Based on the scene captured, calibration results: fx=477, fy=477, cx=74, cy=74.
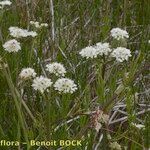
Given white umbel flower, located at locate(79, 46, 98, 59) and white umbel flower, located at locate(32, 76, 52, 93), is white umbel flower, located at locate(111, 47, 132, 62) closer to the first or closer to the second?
white umbel flower, located at locate(79, 46, 98, 59)

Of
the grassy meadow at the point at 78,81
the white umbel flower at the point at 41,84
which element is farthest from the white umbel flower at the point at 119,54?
the white umbel flower at the point at 41,84

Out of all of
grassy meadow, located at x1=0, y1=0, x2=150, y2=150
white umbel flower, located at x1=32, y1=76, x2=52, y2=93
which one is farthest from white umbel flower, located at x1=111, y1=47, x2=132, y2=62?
white umbel flower, located at x1=32, y1=76, x2=52, y2=93

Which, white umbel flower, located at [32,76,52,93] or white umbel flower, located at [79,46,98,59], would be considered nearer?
white umbel flower, located at [32,76,52,93]

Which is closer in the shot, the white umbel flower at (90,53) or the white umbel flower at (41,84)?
the white umbel flower at (41,84)

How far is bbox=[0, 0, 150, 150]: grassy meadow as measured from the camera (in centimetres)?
142

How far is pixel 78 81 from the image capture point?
2016mm

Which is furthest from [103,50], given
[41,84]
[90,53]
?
[41,84]

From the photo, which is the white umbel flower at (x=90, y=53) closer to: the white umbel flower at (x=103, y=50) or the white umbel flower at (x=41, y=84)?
the white umbel flower at (x=103, y=50)

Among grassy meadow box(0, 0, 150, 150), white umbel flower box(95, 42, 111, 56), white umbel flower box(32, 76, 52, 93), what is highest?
white umbel flower box(95, 42, 111, 56)

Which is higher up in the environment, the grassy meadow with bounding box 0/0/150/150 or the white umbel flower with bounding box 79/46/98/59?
the white umbel flower with bounding box 79/46/98/59

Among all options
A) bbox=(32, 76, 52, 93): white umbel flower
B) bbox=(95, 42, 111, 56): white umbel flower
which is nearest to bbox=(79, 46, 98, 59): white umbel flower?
bbox=(95, 42, 111, 56): white umbel flower

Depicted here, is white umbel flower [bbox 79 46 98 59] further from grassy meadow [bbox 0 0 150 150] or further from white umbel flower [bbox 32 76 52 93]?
white umbel flower [bbox 32 76 52 93]

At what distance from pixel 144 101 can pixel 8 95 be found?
0.56 metres

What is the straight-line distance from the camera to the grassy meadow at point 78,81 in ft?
4.65
